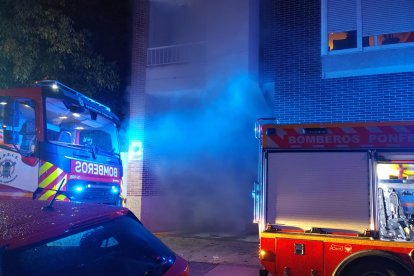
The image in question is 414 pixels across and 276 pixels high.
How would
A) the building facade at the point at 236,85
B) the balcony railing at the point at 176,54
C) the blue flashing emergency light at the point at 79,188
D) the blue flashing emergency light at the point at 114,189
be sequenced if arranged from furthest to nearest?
the balcony railing at the point at 176,54
the building facade at the point at 236,85
the blue flashing emergency light at the point at 114,189
the blue flashing emergency light at the point at 79,188

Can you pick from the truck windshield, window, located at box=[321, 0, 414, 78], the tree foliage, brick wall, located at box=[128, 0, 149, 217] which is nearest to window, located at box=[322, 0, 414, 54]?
window, located at box=[321, 0, 414, 78]

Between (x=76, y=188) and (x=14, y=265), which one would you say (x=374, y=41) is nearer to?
(x=76, y=188)

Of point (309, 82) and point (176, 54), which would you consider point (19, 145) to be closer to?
point (309, 82)

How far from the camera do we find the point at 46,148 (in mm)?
5922

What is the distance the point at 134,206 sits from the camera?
450 inches

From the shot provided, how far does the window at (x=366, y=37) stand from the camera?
26.5 ft

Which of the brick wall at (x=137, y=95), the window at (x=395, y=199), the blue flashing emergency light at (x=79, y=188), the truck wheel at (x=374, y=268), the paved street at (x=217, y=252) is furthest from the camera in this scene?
the brick wall at (x=137, y=95)

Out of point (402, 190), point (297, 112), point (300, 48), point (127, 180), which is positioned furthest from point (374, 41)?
point (127, 180)

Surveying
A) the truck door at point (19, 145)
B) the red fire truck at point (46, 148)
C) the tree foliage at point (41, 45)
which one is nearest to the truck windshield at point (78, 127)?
the red fire truck at point (46, 148)

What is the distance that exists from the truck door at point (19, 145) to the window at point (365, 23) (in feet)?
20.2

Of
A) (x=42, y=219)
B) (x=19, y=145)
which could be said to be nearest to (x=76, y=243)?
(x=42, y=219)

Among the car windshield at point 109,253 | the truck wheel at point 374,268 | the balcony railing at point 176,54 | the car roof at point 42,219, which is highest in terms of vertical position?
the balcony railing at point 176,54

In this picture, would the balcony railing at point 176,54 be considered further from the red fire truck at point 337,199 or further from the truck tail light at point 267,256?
the truck tail light at point 267,256

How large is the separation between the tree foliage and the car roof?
7.94 m
